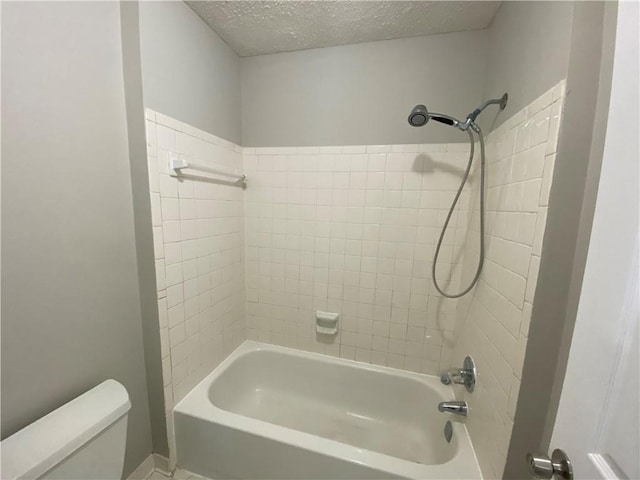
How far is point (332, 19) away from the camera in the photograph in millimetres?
1294

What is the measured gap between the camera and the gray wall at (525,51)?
0.72 m

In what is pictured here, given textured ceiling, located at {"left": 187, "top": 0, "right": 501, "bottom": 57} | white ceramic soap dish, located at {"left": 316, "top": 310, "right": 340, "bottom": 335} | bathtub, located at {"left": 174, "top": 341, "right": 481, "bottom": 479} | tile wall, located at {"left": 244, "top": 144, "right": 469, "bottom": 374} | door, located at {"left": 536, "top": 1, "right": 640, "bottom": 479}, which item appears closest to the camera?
door, located at {"left": 536, "top": 1, "right": 640, "bottom": 479}

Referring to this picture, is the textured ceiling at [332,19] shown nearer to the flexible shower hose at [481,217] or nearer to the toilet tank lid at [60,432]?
the flexible shower hose at [481,217]

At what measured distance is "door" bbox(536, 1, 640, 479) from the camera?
14.8 inches

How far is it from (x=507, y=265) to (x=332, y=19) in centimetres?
143

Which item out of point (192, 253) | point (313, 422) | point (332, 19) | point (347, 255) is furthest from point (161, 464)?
point (332, 19)

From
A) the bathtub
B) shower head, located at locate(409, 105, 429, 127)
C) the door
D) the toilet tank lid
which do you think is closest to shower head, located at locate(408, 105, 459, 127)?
shower head, located at locate(409, 105, 429, 127)

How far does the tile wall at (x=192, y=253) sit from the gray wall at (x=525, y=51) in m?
1.44

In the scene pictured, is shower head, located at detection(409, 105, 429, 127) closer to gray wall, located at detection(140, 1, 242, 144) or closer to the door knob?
gray wall, located at detection(140, 1, 242, 144)

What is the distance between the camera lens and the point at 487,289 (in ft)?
3.62

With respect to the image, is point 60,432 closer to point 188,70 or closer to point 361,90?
point 188,70

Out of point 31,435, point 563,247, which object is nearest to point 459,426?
point 563,247

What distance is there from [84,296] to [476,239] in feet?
5.77

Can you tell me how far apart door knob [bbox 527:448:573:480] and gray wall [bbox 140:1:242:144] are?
5.37 feet
